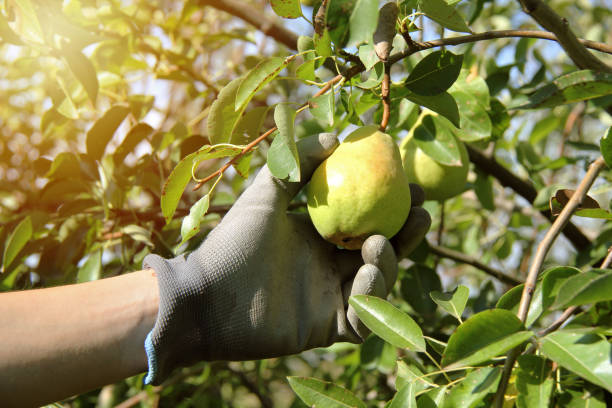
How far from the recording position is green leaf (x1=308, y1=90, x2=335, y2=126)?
3.25ft

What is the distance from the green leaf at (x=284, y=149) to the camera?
0.94 m

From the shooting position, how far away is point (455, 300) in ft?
3.10

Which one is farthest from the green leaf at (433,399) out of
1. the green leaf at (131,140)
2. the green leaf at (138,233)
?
the green leaf at (131,140)

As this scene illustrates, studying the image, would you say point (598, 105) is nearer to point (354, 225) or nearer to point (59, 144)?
point (354, 225)

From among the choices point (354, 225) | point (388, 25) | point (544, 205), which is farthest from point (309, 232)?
point (544, 205)

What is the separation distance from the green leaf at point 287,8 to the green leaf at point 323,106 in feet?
0.49

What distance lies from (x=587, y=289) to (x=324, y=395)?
456mm

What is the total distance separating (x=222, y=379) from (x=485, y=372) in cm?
152

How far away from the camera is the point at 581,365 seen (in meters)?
0.64

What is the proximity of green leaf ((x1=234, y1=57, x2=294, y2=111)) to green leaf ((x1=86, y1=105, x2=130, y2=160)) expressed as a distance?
579 mm

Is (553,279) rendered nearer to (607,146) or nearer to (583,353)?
(583,353)

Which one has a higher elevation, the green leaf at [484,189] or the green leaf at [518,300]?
the green leaf at [518,300]

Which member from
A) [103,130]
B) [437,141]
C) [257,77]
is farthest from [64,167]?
[437,141]

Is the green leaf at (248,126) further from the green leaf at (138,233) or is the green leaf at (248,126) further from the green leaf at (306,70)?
the green leaf at (138,233)
